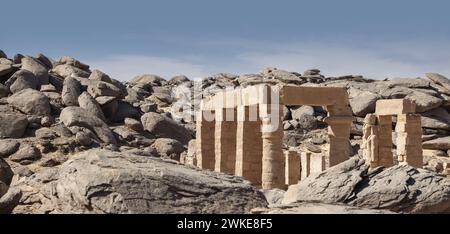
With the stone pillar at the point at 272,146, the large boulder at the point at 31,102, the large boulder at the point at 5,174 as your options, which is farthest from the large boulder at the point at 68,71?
the stone pillar at the point at 272,146

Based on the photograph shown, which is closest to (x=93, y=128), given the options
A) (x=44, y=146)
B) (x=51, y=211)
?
(x=44, y=146)

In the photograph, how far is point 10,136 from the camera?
29.3 metres

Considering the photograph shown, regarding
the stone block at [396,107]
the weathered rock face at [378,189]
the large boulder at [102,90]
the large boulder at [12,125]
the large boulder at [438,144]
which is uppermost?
the large boulder at [102,90]

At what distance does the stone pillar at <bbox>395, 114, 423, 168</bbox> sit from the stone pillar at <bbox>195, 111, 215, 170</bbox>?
9.18 metres

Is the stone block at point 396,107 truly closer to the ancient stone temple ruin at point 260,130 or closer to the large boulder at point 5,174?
the ancient stone temple ruin at point 260,130

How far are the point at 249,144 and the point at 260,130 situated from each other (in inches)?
28.7

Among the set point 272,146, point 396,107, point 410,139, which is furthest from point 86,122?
point 410,139

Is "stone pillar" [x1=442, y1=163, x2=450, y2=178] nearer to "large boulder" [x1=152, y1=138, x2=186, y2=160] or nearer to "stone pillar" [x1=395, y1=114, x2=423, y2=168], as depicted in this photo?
"stone pillar" [x1=395, y1=114, x2=423, y2=168]

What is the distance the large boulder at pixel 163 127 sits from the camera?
3569cm

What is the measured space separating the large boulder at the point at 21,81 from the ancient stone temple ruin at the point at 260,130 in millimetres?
13047

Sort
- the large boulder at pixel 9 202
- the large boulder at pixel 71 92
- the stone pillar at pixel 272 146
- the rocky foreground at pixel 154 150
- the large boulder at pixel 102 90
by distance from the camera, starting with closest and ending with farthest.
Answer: the rocky foreground at pixel 154 150
the large boulder at pixel 9 202
the stone pillar at pixel 272 146
the large boulder at pixel 71 92
the large boulder at pixel 102 90

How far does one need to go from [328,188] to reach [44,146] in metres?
19.7

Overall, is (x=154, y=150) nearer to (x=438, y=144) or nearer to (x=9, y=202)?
(x=438, y=144)

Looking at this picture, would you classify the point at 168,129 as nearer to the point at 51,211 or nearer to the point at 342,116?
the point at 342,116
